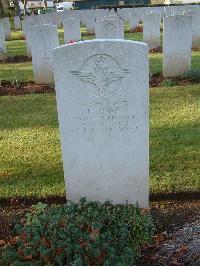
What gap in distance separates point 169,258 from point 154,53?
12148 millimetres

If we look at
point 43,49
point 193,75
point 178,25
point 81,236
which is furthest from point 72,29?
point 81,236

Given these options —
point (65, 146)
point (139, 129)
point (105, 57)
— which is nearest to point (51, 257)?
point (65, 146)

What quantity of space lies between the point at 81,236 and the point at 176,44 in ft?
25.2

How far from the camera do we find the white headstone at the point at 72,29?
1571 centimetres

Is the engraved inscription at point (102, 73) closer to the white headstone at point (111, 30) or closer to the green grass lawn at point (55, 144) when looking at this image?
the green grass lawn at point (55, 144)

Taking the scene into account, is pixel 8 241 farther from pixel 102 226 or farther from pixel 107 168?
pixel 107 168

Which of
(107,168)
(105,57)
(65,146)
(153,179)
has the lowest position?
(153,179)

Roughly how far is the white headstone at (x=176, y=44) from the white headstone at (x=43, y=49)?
280 cm

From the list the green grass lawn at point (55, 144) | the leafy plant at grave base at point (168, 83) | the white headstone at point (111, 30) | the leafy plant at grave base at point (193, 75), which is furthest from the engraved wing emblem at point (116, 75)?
the white headstone at point (111, 30)

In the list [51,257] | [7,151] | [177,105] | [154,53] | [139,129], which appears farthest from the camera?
[154,53]

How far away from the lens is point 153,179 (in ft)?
16.6

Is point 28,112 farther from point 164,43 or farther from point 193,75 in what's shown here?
point 193,75

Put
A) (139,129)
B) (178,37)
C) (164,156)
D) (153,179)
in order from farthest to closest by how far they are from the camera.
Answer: (178,37) → (164,156) → (153,179) → (139,129)

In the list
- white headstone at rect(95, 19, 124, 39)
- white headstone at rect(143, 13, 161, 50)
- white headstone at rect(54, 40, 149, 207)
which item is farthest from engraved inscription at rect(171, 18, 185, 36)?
white headstone at rect(54, 40, 149, 207)
